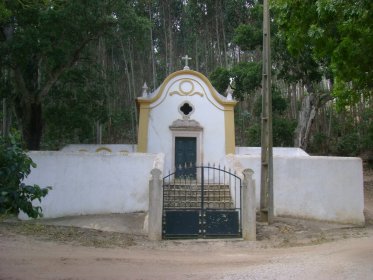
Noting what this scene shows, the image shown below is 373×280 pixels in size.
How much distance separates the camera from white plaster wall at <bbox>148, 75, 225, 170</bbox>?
16.7m

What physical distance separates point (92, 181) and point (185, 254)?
492 centimetres

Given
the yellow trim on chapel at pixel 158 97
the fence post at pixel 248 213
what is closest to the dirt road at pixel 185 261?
the fence post at pixel 248 213

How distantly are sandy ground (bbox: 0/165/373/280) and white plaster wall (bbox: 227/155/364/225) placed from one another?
45 centimetres

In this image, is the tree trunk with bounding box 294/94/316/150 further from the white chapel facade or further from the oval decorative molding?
the oval decorative molding

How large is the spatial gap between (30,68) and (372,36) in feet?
44.0

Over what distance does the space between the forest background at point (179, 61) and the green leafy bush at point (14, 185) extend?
6.38 m

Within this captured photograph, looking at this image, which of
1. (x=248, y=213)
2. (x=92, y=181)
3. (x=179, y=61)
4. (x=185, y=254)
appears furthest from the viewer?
(x=179, y=61)

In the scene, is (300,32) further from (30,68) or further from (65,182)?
(30,68)

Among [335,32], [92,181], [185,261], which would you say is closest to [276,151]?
[92,181]

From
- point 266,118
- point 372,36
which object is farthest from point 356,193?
point 372,36

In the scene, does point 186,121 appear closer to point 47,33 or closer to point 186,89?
point 186,89

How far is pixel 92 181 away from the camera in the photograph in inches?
497

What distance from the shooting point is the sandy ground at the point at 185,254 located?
6.66 m

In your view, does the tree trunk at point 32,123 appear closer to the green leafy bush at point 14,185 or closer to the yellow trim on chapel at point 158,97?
the yellow trim on chapel at point 158,97
